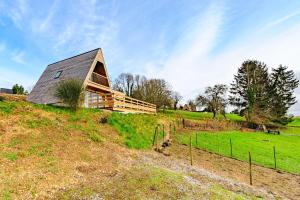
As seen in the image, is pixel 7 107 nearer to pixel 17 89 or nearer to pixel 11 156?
pixel 11 156

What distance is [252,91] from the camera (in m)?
48.0

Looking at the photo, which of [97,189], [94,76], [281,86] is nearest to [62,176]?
[97,189]

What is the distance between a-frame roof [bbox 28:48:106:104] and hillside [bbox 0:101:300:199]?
8641mm

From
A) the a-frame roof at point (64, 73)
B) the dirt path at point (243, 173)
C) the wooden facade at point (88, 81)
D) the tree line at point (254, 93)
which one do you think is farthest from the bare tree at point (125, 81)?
the dirt path at point (243, 173)

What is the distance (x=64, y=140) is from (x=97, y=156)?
6.56 feet

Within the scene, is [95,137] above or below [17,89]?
below

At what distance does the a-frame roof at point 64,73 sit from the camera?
2378 centimetres

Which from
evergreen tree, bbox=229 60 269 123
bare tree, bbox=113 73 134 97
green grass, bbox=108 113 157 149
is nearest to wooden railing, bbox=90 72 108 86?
green grass, bbox=108 113 157 149

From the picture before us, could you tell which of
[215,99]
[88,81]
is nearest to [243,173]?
[88,81]

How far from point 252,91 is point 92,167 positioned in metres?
46.3

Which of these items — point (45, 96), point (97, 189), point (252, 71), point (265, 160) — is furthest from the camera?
point (252, 71)

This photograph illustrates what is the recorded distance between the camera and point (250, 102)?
47.9m

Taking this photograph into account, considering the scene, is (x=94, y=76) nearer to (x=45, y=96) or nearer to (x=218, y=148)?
(x=45, y=96)

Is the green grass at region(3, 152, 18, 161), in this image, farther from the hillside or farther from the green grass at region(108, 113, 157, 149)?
the green grass at region(108, 113, 157, 149)
